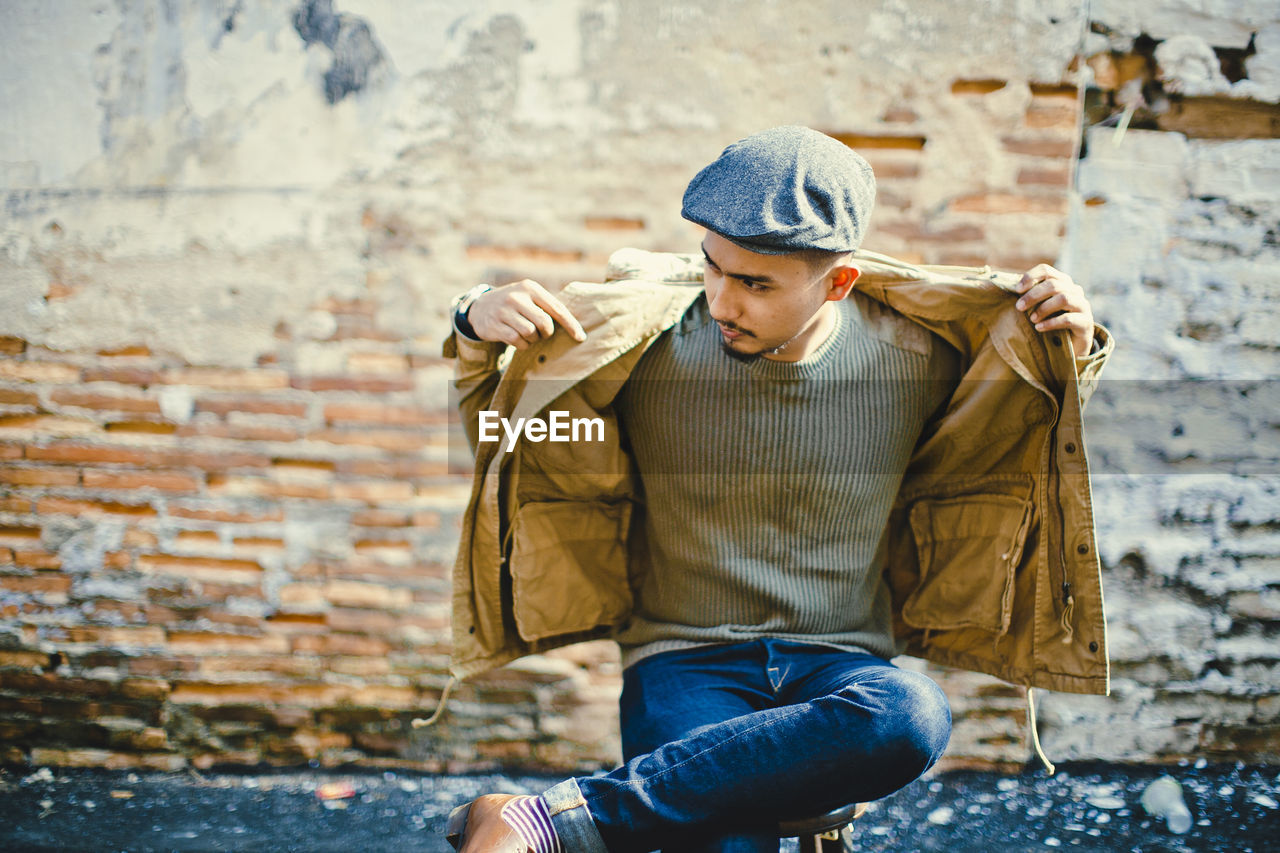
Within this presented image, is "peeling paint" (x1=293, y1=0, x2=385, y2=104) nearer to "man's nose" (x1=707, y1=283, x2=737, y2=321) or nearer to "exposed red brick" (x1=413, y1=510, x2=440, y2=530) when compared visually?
"exposed red brick" (x1=413, y1=510, x2=440, y2=530)

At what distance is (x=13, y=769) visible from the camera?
2.90 metres

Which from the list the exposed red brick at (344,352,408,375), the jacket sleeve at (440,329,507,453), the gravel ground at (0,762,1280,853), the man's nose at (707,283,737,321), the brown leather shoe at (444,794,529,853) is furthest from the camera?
the exposed red brick at (344,352,408,375)

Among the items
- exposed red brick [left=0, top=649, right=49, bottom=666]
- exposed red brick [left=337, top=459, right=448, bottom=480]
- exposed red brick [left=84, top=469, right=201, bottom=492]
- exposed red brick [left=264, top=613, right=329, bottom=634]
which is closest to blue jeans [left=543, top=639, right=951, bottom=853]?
exposed red brick [left=337, top=459, right=448, bottom=480]

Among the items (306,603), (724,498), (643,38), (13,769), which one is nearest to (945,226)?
(643,38)

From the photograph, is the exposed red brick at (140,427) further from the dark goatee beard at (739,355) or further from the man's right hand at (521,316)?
the dark goatee beard at (739,355)

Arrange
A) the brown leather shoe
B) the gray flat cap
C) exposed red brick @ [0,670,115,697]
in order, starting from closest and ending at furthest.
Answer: the brown leather shoe, the gray flat cap, exposed red brick @ [0,670,115,697]

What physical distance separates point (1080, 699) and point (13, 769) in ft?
12.3

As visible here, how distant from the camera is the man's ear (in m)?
1.83

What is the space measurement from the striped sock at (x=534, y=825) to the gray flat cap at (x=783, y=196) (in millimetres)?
1153

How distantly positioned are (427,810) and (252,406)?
146 cm

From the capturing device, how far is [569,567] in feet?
6.73

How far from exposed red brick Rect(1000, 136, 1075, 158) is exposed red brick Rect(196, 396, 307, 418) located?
2471mm

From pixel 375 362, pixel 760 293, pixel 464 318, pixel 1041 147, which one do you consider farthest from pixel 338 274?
pixel 1041 147

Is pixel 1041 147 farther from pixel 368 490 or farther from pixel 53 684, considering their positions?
pixel 53 684
